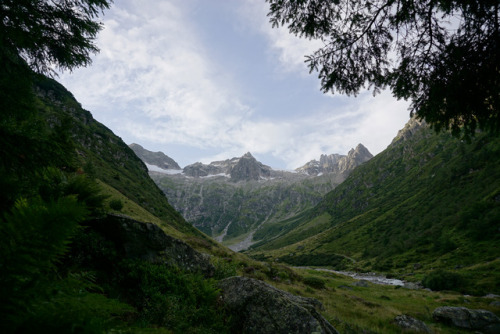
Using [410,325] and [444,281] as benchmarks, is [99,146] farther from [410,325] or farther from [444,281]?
[444,281]

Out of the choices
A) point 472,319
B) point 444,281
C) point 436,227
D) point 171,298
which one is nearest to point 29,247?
point 171,298

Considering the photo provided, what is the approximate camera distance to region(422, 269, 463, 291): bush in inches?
1409

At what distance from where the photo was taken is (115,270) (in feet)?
20.3

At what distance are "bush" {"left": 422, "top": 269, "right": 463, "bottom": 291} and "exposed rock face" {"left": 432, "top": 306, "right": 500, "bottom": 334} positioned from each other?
92.5ft

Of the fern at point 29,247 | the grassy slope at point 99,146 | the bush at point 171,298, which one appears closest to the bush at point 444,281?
the bush at point 171,298

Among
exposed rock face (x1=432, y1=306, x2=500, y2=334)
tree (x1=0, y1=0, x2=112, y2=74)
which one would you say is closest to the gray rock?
exposed rock face (x1=432, y1=306, x2=500, y2=334)

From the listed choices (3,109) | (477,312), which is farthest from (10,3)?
(477,312)

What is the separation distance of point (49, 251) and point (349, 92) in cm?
945

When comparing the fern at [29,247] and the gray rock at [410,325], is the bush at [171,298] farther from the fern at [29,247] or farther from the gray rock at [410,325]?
the gray rock at [410,325]

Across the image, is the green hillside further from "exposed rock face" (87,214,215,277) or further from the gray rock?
"exposed rock face" (87,214,215,277)

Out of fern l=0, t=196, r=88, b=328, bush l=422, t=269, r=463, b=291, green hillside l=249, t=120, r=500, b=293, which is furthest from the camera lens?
green hillside l=249, t=120, r=500, b=293

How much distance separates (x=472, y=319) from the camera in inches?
557

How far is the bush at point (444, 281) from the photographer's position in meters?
35.8

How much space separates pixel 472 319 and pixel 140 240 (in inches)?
792
